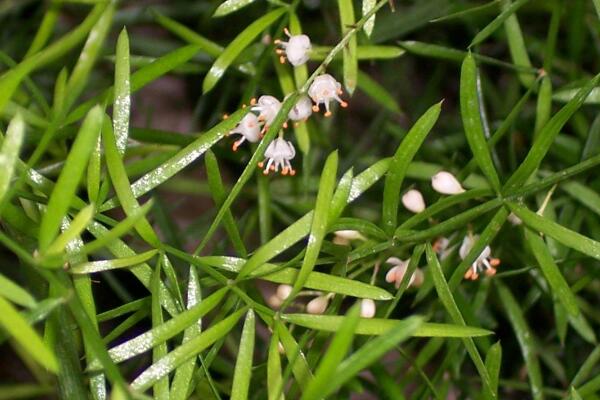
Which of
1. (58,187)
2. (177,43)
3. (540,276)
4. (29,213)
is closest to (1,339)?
(29,213)

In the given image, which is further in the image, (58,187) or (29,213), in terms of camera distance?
(29,213)

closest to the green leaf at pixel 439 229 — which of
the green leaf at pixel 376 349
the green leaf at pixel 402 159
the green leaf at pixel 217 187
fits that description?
the green leaf at pixel 402 159

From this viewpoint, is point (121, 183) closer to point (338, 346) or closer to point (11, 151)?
point (11, 151)

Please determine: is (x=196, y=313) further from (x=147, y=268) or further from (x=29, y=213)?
(x=29, y=213)

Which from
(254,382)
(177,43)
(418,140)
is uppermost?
(177,43)

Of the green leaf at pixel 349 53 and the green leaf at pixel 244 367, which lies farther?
the green leaf at pixel 349 53

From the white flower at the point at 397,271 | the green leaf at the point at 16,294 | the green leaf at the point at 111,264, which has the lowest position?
the white flower at the point at 397,271

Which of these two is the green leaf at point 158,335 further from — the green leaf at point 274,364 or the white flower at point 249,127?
the white flower at point 249,127
